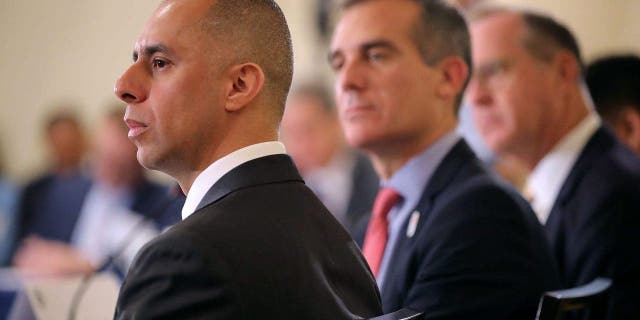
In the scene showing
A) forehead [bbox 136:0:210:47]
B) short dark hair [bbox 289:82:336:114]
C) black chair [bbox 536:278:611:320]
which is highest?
A: short dark hair [bbox 289:82:336:114]

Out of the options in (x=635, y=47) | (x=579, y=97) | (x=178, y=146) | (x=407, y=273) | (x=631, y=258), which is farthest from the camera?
(x=635, y=47)

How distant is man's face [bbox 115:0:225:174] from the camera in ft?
4.56

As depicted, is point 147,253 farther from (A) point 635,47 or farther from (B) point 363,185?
(A) point 635,47

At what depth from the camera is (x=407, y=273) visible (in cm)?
191

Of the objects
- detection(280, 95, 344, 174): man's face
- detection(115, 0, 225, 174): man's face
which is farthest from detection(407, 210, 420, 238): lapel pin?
detection(280, 95, 344, 174): man's face

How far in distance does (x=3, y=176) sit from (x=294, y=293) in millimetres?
5327

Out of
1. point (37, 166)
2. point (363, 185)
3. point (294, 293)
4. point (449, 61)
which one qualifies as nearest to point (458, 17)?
point (449, 61)

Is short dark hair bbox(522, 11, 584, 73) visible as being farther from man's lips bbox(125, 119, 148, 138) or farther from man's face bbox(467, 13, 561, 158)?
man's lips bbox(125, 119, 148, 138)

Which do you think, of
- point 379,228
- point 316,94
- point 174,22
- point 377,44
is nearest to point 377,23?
point 377,44

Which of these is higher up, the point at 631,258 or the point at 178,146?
the point at 178,146

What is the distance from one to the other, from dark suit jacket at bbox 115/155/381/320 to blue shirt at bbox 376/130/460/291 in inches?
26.6

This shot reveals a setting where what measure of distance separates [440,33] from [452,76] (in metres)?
0.12

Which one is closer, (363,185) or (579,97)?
(579,97)

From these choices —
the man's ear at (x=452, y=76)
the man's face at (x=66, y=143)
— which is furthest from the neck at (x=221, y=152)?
the man's face at (x=66, y=143)
